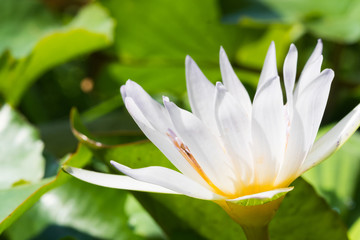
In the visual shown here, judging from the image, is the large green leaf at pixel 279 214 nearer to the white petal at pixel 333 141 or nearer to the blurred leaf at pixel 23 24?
the white petal at pixel 333 141

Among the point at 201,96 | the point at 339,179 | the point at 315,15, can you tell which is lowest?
the point at 339,179

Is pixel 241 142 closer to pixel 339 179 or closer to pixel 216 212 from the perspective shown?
pixel 216 212

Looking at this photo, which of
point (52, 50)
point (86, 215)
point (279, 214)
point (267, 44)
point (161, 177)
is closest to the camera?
point (161, 177)

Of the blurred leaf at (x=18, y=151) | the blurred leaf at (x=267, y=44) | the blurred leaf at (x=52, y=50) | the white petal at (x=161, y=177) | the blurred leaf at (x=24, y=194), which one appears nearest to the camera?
the white petal at (x=161, y=177)

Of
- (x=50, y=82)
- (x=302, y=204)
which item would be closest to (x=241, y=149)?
(x=302, y=204)

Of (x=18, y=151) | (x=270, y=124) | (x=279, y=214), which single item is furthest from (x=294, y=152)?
(x=18, y=151)

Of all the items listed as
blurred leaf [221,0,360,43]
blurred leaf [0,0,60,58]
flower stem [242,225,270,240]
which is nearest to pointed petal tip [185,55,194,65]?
flower stem [242,225,270,240]

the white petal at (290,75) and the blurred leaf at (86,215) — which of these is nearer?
the white petal at (290,75)

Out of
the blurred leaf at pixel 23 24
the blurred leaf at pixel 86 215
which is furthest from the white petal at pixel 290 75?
the blurred leaf at pixel 23 24
